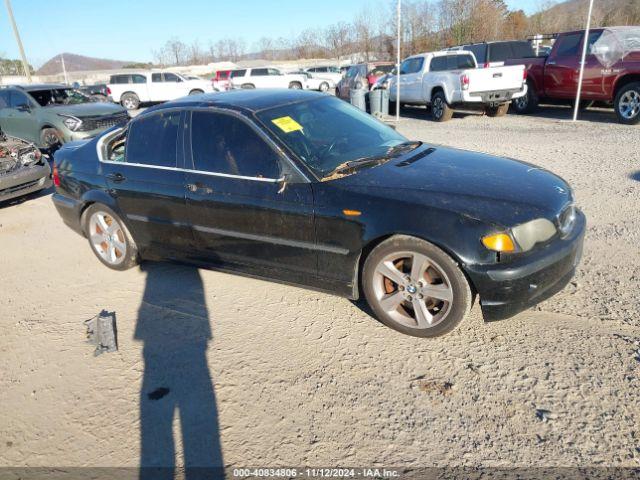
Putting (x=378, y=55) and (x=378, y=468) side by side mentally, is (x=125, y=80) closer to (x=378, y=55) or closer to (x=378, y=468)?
(x=378, y=468)

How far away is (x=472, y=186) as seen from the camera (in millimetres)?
3180

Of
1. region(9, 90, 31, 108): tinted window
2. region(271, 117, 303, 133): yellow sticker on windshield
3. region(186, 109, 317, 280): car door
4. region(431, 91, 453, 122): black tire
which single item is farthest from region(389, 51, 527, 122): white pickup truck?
region(9, 90, 31, 108): tinted window

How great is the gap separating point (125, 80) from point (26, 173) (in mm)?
18283

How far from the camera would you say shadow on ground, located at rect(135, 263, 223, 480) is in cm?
242

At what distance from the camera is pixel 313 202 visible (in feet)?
10.9

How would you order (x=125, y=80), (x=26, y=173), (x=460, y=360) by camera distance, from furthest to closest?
(x=125, y=80)
(x=26, y=173)
(x=460, y=360)

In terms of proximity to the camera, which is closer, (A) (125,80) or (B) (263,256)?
(B) (263,256)

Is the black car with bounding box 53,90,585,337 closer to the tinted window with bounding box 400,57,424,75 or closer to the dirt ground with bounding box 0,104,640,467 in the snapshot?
the dirt ground with bounding box 0,104,640,467

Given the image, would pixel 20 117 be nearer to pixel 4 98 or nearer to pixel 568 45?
pixel 4 98

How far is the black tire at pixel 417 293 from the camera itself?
2.97 m

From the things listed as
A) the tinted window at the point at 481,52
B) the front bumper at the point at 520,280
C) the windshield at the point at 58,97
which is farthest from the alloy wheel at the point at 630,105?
the windshield at the point at 58,97

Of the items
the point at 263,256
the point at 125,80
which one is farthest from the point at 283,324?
the point at 125,80

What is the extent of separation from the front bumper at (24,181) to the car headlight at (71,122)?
126 inches

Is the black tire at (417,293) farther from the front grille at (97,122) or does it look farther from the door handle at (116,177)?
the front grille at (97,122)
